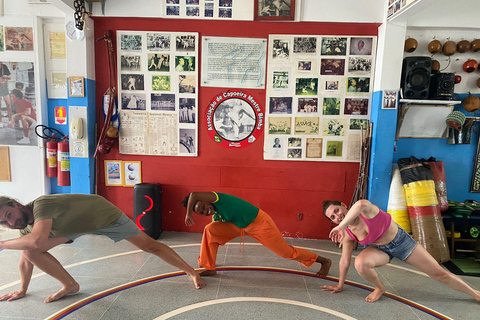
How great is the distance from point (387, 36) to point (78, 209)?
4.11 m

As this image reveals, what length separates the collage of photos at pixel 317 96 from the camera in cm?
386

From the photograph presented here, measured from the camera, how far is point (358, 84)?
3.90 m

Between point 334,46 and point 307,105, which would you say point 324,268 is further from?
point 334,46

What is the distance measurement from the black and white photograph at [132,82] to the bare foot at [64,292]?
2622 millimetres

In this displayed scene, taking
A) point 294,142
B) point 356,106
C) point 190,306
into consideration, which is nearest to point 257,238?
point 190,306

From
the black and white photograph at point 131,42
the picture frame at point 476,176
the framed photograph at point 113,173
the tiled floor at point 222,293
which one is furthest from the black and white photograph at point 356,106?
the framed photograph at point 113,173

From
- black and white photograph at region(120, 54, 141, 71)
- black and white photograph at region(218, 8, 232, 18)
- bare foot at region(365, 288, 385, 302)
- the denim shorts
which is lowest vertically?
bare foot at region(365, 288, 385, 302)

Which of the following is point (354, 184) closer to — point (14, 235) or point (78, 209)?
point (78, 209)

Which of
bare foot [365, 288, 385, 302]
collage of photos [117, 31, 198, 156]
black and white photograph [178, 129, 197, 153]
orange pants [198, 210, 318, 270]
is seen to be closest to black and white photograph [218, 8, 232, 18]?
collage of photos [117, 31, 198, 156]

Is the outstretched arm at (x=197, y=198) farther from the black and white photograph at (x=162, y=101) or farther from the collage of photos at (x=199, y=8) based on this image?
the collage of photos at (x=199, y=8)

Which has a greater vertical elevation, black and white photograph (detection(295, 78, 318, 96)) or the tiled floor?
black and white photograph (detection(295, 78, 318, 96))

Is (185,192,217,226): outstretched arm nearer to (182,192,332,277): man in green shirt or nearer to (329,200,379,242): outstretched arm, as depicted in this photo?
(182,192,332,277): man in green shirt

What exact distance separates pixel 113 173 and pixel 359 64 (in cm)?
390

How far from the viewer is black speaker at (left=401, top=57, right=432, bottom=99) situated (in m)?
3.63
